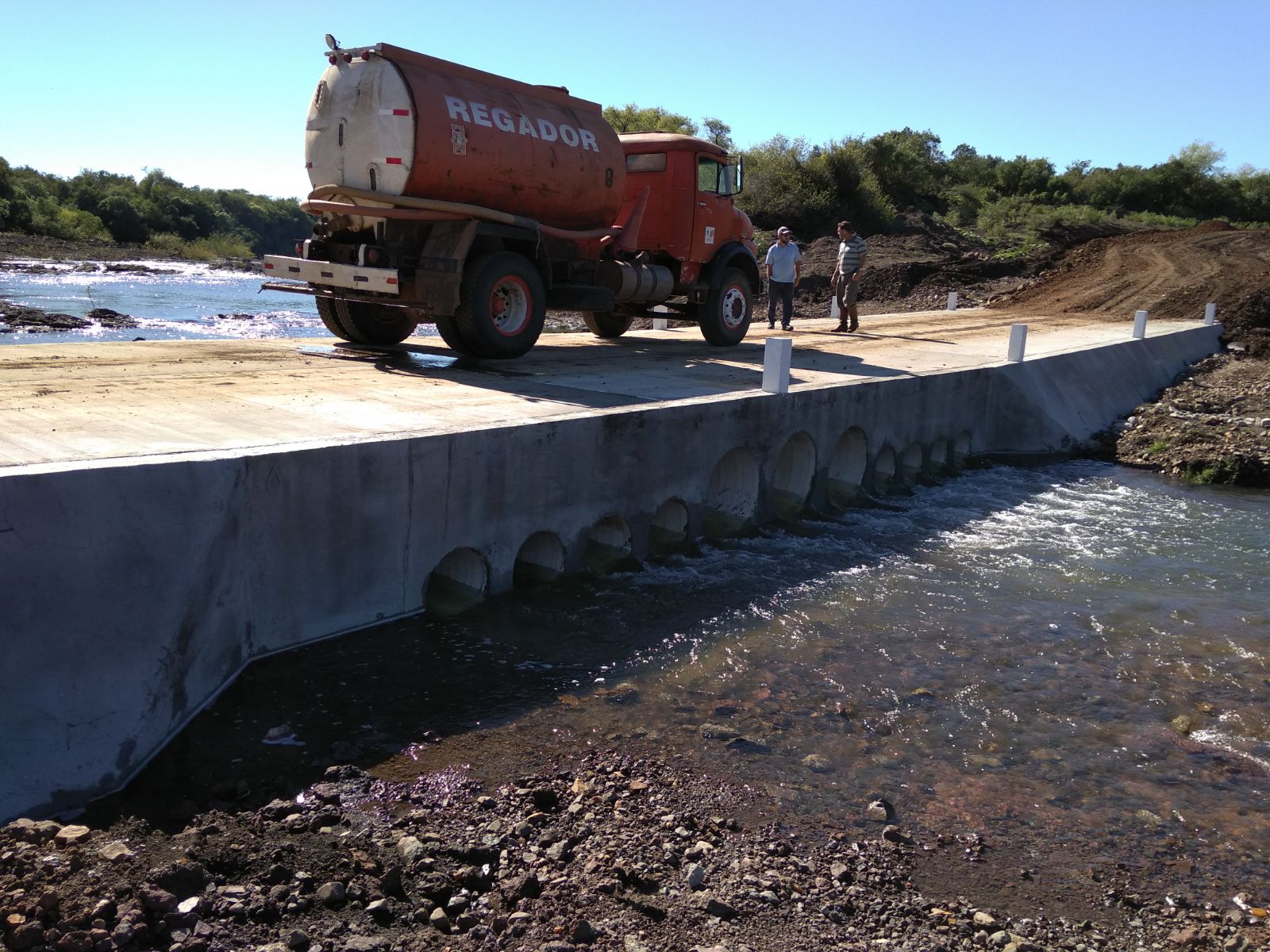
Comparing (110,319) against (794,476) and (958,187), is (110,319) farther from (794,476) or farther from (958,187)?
(958,187)

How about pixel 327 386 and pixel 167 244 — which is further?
pixel 167 244

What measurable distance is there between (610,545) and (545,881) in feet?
17.0

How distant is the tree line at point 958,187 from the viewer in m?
40.9

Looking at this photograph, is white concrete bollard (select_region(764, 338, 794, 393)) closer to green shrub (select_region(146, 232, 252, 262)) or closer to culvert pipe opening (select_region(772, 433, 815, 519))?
culvert pipe opening (select_region(772, 433, 815, 519))

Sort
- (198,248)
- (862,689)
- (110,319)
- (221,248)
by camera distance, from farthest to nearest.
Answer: (221,248)
(198,248)
(110,319)
(862,689)

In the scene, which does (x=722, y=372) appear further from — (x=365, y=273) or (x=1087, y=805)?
(x=1087, y=805)

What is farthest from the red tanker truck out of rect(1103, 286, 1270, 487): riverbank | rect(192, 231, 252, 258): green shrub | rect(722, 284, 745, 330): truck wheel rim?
rect(192, 231, 252, 258): green shrub

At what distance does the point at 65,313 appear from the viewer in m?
25.2

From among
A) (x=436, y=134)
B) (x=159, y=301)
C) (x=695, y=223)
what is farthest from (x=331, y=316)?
(x=159, y=301)

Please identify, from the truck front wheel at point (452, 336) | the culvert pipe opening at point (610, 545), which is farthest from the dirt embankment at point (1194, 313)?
the truck front wheel at point (452, 336)

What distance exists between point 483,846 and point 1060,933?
2.57 m

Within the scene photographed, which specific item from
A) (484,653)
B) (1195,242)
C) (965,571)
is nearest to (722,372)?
(965,571)

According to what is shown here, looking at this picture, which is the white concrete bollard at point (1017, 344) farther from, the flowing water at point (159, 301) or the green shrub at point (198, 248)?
the green shrub at point (198, 248)

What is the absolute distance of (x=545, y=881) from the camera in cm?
445
